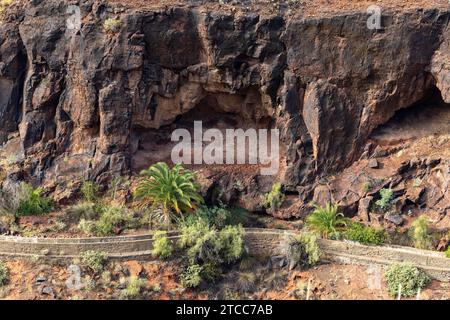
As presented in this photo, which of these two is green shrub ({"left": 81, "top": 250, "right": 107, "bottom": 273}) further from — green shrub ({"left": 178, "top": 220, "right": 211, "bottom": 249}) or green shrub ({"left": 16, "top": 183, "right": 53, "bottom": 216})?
green shrub ({"left": 16, "top": 183, "right": 53, "bottom": 216})

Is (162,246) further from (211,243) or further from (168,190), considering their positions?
(168,190)

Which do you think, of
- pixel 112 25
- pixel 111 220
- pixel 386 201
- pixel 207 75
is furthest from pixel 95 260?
pixel 386 201

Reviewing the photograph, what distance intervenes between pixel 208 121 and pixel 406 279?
9.38m

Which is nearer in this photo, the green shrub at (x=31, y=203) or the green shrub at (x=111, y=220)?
the green shrub at (x=111, y=220)

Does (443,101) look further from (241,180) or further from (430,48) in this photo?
(241,180)

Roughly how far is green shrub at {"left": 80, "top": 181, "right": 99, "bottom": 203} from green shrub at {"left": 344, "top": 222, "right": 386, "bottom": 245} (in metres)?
8.71

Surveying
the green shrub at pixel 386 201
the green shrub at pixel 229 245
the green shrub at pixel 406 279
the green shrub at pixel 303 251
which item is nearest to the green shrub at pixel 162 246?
the green shrub at pixel 229 245

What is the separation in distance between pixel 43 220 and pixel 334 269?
976 cm

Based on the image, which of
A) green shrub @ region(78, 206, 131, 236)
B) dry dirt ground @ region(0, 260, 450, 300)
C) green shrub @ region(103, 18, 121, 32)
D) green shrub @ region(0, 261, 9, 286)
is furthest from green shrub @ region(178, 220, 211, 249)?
green shrub @ region(103, 18, 121, 32)

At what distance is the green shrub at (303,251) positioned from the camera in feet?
62.5

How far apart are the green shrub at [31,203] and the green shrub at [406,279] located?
1151cm

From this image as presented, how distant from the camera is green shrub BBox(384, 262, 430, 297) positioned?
17906mm

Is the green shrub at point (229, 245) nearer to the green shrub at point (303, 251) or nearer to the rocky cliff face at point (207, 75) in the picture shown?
the green shrub at point (303, 251)

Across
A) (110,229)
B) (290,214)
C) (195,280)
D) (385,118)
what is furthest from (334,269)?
(110,229)
